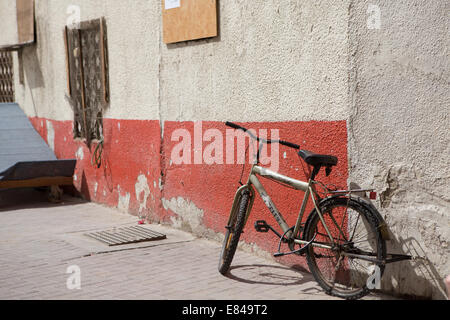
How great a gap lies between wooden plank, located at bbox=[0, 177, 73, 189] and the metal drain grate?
2657mm

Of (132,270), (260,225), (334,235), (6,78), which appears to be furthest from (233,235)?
(6,78)

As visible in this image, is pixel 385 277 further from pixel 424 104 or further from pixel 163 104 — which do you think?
pixel 163 104

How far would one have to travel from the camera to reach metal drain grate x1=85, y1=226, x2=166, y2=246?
6461 millimetres

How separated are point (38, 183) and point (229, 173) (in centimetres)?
438

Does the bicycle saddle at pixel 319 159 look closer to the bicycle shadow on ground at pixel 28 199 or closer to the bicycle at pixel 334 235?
the bicycle at pixel 334 235

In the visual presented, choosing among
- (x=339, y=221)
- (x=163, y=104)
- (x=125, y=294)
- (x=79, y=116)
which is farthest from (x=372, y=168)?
(x=79, y=116)

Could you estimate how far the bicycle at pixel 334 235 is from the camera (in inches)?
169

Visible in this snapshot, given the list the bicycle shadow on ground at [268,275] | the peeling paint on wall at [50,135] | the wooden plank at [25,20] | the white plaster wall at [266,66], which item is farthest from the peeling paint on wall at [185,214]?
the wooden plank at [25,20]

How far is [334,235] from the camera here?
4.68m

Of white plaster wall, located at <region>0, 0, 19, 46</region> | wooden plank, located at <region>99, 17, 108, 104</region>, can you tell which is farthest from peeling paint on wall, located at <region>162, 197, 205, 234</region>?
white plaster wall, located at <region>0, 0, 19, 46</region>

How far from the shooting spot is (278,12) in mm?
5363

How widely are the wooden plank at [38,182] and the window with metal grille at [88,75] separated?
784 mm

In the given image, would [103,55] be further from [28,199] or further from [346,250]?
[346,250]

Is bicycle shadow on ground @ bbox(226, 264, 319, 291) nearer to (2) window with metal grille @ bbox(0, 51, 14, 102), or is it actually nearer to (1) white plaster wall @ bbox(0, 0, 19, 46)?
(1) white plaster wall @ bbox(0, 0, 19, 46)
